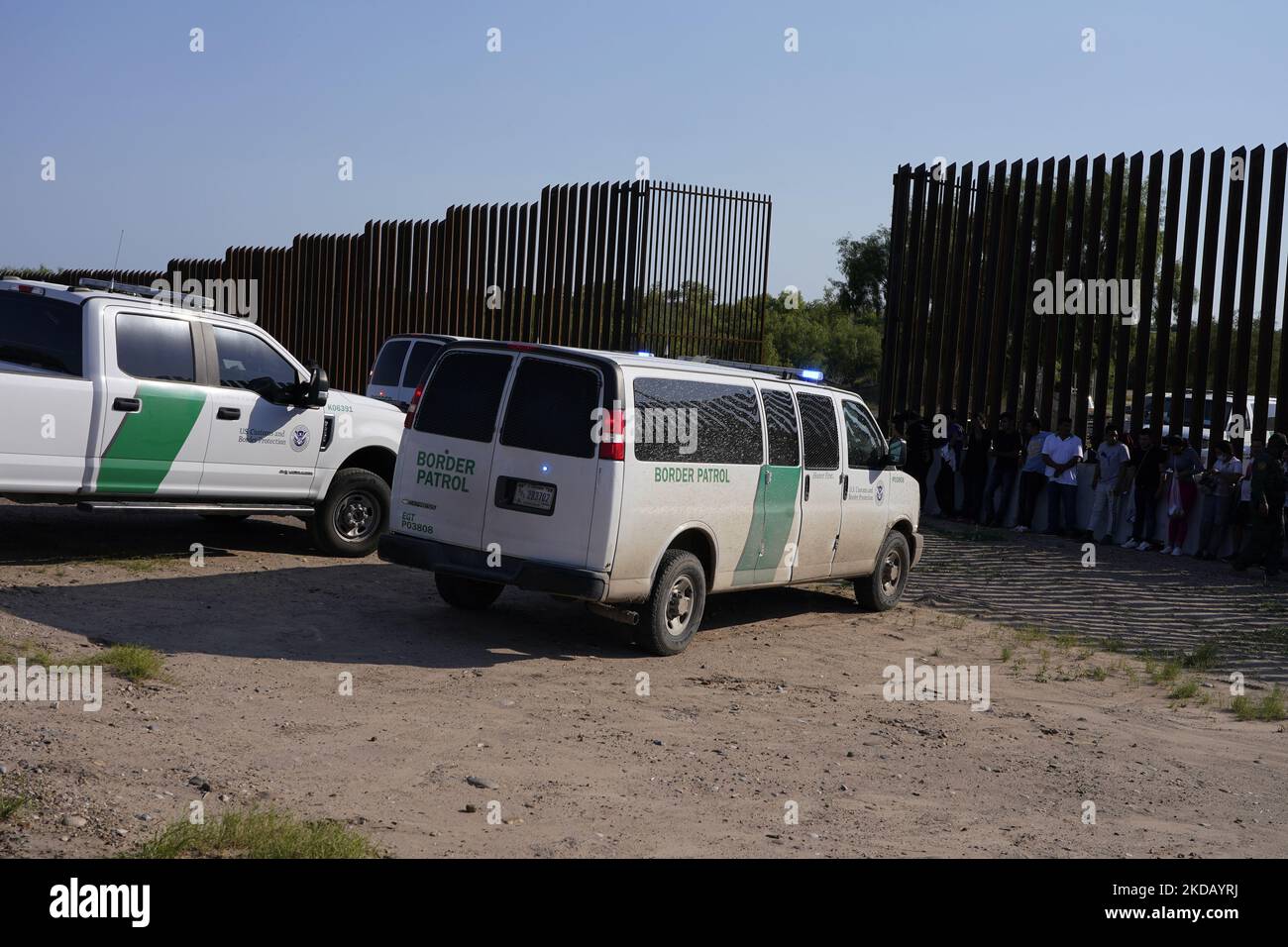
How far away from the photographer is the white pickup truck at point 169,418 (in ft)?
34.5

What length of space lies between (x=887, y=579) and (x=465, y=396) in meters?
4.73

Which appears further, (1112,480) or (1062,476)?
(1062,476)

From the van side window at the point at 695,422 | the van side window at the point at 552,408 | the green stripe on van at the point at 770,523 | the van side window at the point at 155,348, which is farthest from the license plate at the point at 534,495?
the van side window at the point at 155,348

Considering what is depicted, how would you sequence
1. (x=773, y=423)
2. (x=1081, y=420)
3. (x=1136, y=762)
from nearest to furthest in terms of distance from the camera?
(x=1136, y=762), (x=773, y=423), (x=1081, y=420)

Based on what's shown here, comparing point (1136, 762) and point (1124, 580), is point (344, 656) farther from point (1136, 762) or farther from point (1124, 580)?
point (1124, 580)

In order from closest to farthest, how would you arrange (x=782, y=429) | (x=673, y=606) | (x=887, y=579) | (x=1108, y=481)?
1. (x=673, y=606)
2. (x=782, y=429)
3. (x=887, y=579)
4. (x=1108, y=481)

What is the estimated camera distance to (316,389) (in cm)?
1210

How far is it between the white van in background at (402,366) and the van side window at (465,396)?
24.6 ft

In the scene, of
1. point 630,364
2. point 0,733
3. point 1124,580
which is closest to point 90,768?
point 0,733

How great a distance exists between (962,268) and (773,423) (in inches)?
440

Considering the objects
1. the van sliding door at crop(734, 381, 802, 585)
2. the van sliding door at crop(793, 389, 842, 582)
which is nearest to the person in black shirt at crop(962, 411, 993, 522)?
the van sliding door at crop(793, 389, 842, 582)

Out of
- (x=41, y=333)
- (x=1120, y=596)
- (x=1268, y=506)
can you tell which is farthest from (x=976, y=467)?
(x=41, y=333)

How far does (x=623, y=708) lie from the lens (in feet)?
27.0

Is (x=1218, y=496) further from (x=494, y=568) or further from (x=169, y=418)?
(x=169, y=418)
